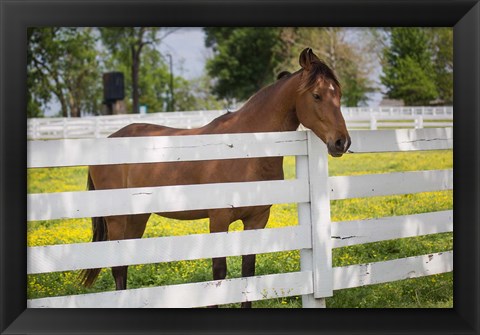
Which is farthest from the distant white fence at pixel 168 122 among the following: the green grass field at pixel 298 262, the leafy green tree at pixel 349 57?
the green grass field at pixel 298 262

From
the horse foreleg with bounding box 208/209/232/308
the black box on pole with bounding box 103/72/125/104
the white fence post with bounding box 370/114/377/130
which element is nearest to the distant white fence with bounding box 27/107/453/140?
the white fence post with bounding box 370/114/377/130

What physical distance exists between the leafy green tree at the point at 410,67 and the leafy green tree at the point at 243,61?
7.95 m

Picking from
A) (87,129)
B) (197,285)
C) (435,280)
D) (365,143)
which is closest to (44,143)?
(197,285)

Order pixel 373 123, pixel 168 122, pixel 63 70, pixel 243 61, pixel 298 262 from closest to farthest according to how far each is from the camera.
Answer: pixel 298 262
pixel 373 123
pixel 168 122
pixel 63 70
pixel 243 61

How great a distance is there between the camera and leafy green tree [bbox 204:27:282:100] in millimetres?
29578

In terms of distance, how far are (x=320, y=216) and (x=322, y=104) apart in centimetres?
73

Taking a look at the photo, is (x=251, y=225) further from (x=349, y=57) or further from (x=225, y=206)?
(x=349, y=57)

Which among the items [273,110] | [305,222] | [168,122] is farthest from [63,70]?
[305,222]

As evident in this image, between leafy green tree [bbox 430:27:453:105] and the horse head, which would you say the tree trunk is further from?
the horse head

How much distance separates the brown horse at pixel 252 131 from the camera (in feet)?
12.9

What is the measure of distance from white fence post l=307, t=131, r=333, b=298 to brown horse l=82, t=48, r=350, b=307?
101 mm

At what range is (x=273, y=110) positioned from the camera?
4.39 m
